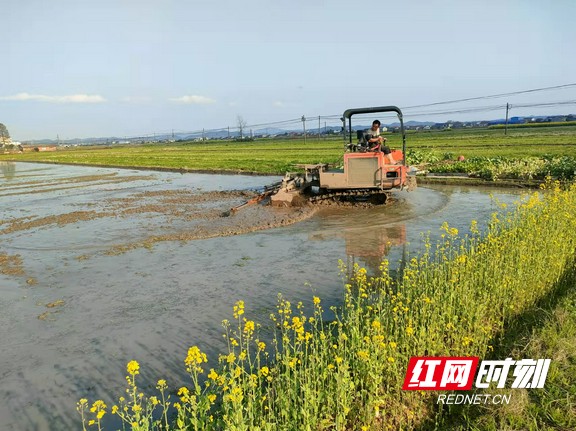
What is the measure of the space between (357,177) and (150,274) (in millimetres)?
6929

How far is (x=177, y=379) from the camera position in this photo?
4.50 metres

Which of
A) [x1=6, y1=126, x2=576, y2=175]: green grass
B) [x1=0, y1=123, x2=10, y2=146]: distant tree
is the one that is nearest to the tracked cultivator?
[x1=6, y1=126, x2=576, y2=175]: green grass

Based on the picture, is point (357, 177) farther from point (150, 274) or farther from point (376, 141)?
point (150, 274)

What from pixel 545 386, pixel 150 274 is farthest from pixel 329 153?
pixel 545 386

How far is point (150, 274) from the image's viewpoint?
26.4 ft

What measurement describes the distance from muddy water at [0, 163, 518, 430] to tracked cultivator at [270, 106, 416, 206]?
2.29ft

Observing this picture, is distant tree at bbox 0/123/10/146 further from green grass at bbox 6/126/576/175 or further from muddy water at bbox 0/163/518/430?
muddy water at bbox 0/163/518/430

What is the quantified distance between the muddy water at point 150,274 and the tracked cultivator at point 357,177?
0.70m

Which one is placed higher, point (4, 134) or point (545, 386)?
point (4, 134)

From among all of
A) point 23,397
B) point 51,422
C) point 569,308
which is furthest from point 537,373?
point 23,397

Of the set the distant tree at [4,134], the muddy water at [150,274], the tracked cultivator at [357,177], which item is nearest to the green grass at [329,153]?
the tracked cultivator at [357,177]

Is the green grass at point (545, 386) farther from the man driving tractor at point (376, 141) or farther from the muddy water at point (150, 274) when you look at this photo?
the man driving tractor at point (376, 141)

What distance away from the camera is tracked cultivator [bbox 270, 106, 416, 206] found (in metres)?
12.4

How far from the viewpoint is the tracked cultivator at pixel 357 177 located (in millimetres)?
12391
